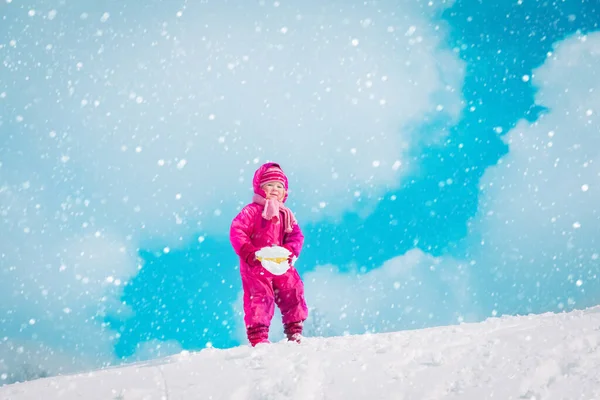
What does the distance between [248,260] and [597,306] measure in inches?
148

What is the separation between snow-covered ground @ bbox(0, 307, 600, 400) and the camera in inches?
90.8

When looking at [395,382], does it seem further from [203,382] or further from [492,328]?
[492,328]

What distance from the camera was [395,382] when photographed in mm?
2482

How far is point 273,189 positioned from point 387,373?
3.31 meters

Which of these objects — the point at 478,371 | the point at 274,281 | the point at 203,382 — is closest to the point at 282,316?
the point at 274,281

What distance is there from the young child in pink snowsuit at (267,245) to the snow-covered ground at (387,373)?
1480 mm

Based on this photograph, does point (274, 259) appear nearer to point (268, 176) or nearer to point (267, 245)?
point (267, 245)

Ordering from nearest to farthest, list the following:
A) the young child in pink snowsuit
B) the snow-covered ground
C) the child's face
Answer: the snow-covered ground
the young child in pink snowsuit
the child's face

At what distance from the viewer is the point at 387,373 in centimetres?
261

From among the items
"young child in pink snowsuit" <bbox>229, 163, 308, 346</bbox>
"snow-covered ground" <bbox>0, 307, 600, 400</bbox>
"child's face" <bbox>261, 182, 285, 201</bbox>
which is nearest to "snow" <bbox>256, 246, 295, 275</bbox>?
"young child in pink snowsuit" <bbox>229, 163, 308, 346</bbox>

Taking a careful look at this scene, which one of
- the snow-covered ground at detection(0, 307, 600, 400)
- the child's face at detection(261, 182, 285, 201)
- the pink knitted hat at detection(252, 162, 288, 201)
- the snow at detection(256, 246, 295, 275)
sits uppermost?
the pink knitted hat at detection(252, 162, 288, 201)

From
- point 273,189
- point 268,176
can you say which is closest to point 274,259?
point 273,189

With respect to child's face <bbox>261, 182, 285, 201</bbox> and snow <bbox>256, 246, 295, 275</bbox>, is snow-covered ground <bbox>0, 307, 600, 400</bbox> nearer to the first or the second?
snow <bbox>256, 246, 295, 275</bbox>

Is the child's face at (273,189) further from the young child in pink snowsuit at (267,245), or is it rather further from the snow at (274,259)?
the snow at (274,259)
